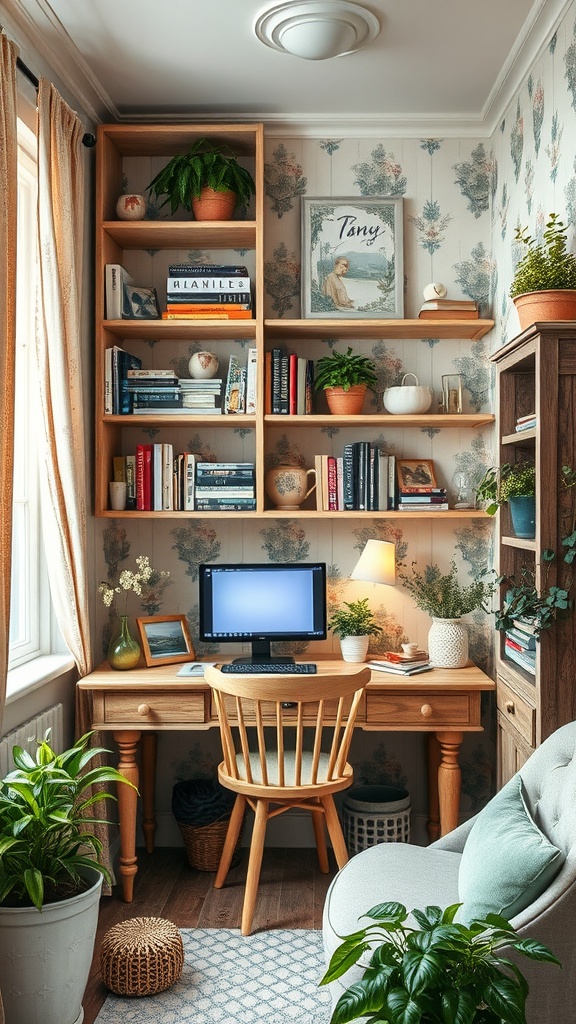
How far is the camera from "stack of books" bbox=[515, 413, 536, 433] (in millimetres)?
2647

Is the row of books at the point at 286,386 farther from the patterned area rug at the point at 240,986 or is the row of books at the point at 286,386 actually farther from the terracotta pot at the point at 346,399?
the patterned area rug at the point at 240,986

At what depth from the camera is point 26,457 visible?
3.10m

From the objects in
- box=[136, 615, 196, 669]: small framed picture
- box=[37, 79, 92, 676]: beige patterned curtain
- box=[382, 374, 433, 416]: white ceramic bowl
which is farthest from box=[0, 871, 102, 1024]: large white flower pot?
box=[382, 374, 433, 416]: white ceramic bowl

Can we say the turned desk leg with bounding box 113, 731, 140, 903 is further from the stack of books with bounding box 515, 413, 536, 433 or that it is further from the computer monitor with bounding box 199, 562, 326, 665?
the stack of books with bounding box 515, 413, 536, 433

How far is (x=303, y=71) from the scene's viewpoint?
3137 millimetres

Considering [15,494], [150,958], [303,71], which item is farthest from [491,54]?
[150,958]

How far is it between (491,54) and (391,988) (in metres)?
2.86

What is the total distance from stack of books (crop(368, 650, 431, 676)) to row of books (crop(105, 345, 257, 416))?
1088mm

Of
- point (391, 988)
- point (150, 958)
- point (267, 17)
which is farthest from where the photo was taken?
point (267, 17)

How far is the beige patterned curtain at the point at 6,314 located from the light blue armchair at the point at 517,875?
1.05m

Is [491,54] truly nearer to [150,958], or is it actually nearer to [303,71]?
[303,71]

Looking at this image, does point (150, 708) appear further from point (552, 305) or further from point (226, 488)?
point (552, 305)

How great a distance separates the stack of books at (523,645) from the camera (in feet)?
8.74

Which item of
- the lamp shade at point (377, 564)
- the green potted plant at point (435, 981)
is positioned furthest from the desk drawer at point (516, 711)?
the green potted plant at point (435, 981)
